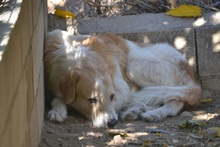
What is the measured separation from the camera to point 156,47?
7207 mm

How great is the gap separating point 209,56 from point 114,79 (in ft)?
4.87

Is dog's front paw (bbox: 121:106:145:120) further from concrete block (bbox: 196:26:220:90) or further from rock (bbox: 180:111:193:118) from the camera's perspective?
concrete block (bbox: 196:26:220:90)

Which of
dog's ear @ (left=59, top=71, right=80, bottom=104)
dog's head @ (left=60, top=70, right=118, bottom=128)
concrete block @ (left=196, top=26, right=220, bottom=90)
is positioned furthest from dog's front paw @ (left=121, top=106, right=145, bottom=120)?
concrete block @ (left=196, top=26, right=220, bottom=90)

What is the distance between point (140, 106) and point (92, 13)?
2.03 meters

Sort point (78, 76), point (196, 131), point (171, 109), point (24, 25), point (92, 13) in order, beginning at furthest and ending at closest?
point (92, 13) → point (171, 109) → point (78, 76) → point (196, 131) → point (24, 25)

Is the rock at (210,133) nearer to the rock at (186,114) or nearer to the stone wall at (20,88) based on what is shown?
the rock at (186,114)

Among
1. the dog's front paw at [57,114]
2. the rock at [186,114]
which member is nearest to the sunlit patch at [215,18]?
the rock at [186,114]

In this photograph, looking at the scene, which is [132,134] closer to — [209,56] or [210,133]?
[210,133]

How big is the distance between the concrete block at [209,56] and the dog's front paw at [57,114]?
7.14ft

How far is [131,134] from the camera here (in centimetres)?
555

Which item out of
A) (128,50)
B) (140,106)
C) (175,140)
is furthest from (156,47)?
(175,140)

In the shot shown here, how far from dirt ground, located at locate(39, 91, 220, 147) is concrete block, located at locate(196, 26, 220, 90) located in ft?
3.39

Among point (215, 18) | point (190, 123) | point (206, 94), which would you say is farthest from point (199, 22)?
point (190, 123)

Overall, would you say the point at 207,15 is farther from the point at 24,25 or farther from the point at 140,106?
the point at 24,25
